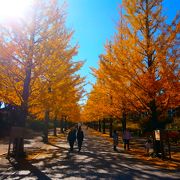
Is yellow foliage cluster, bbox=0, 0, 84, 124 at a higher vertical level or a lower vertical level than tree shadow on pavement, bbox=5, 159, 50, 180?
higher

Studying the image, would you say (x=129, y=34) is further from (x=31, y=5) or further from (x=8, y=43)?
(x=8, y=43)

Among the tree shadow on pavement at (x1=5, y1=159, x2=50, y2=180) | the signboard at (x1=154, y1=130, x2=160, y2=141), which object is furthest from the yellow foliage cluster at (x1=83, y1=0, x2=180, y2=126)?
the tree shadow on pavement at (x1=5, y1=159, x2=50, y2=180)

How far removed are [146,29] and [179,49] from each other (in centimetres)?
213

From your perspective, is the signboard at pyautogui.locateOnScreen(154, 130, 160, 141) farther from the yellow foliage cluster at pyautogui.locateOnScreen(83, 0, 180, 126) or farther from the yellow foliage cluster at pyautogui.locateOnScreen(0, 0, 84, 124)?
the yellow foliage cluster at pyautogui.locateOnScreen(0, 0, 84, 124)

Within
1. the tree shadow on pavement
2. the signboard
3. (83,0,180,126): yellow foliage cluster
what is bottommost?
the tree shadow on pavement

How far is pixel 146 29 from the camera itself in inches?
464

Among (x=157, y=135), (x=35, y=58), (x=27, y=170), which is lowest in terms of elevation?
(x=27, y=170)

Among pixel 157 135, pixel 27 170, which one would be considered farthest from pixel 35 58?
pixel 157 135

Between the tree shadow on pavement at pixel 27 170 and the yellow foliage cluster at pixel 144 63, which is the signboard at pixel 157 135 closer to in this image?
the yellow foliage cluster at pixel 144 63

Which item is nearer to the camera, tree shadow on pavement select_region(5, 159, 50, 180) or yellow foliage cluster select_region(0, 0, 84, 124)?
tree shadow on pavement select_region(5, 159, 50, 180)

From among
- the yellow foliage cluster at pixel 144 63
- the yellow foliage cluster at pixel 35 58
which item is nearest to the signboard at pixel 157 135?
the yellow foliage cluster at pixel 144 63

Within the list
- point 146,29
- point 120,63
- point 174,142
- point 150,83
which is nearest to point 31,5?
point 120,63

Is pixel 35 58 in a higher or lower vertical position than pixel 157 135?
higher

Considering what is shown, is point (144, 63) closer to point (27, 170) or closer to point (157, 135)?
point (157, 135)
